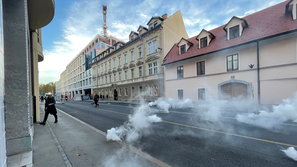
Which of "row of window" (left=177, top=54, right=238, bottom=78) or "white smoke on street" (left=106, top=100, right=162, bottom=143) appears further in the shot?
"row of window" (left=177, top=54, right=238, bottom=78)

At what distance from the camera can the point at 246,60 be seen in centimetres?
1159

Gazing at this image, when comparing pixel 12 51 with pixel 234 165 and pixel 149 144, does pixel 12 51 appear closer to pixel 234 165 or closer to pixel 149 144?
pixel 149 144

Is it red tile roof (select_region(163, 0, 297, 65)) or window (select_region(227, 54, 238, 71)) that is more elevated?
red tile roof (select_region(163, 0, 297, 65))

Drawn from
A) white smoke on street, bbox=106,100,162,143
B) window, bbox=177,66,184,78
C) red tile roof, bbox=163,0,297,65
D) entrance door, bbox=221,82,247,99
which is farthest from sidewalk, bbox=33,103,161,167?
window, bbox=177,66,184,78

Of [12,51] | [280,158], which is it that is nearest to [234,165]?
[280,158]

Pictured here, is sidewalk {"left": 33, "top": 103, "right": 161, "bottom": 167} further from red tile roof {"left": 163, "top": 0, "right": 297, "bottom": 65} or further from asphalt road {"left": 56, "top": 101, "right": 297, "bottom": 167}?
red tile roof {"left": 163, "top": 0, "right": 297, "bottom": 65}

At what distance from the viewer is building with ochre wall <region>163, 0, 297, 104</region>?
31.9 ft

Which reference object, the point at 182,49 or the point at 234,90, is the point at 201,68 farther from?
the point at 182,49

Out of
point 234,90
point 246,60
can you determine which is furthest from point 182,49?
point 234,90

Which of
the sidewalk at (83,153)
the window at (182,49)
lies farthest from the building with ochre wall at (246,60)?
the sidewalk at (83,153)

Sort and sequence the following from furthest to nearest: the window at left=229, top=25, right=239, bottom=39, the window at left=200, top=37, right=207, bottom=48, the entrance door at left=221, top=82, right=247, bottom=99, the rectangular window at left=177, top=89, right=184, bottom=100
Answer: the rectangular window at left=177, top=89, right=184, bottom=100 < the window at left=200, top=37, right=207, bottom=48 < the window at left=229, top=25, right=239, bottom=39 < the entrance door at left=221, top=82, right=247, bottom=99

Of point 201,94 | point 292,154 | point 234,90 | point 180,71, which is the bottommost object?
point 292,154

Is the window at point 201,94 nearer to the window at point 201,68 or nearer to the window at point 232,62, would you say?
the window at point 201,68

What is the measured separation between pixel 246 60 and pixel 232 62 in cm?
111
